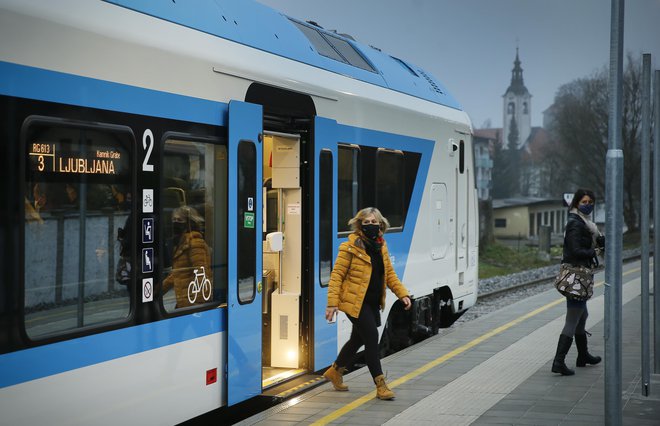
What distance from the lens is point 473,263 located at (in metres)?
12.7

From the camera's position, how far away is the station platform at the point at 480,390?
6.86m

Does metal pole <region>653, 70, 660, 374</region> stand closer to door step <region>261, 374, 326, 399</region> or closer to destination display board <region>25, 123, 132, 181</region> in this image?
door step <region>261, 374, 326, 399</region>

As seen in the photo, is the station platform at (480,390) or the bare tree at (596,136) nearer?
the station platform at (480,390)

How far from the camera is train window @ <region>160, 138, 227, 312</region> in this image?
602 centimetres

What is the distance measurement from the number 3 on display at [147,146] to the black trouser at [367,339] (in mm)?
2582

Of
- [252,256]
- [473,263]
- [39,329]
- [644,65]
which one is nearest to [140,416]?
[39,329]

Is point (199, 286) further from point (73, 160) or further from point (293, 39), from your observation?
point (293, 39)

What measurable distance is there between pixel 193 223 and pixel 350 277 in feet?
5.92

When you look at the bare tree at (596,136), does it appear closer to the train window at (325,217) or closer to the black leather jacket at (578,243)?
the black leather jacket at (578,243)

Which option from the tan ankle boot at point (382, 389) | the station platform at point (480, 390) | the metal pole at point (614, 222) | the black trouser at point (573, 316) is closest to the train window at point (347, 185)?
the station platform at point (480, 390)

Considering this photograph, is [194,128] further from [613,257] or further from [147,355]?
[613,257]

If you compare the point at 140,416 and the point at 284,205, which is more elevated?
the point at 284,205

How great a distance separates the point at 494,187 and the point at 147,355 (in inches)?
3822

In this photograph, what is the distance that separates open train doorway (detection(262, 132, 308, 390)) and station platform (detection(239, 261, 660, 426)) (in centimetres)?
44
